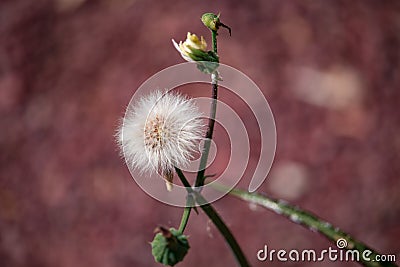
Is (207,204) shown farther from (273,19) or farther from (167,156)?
(273,19)

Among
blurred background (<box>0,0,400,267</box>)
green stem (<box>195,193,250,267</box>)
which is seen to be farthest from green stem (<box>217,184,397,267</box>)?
blurred background (<box>0,0,400,267</box>)

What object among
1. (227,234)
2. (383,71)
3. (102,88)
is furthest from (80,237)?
(227,234)

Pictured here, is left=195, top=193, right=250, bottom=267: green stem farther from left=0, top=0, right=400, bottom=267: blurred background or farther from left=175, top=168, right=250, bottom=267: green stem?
left=0, top=0, right=400, bottom=267: blurred background

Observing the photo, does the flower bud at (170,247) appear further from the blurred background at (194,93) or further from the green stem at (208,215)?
the blurred background at (194,93)

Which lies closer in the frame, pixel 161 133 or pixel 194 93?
pixel 161 133

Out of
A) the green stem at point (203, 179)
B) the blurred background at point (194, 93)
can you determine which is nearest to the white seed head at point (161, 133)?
the green stem at point (203, 179)

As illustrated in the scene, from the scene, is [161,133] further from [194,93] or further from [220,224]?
[194,93]

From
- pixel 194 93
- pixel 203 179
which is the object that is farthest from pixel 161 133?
pixel 194 93
